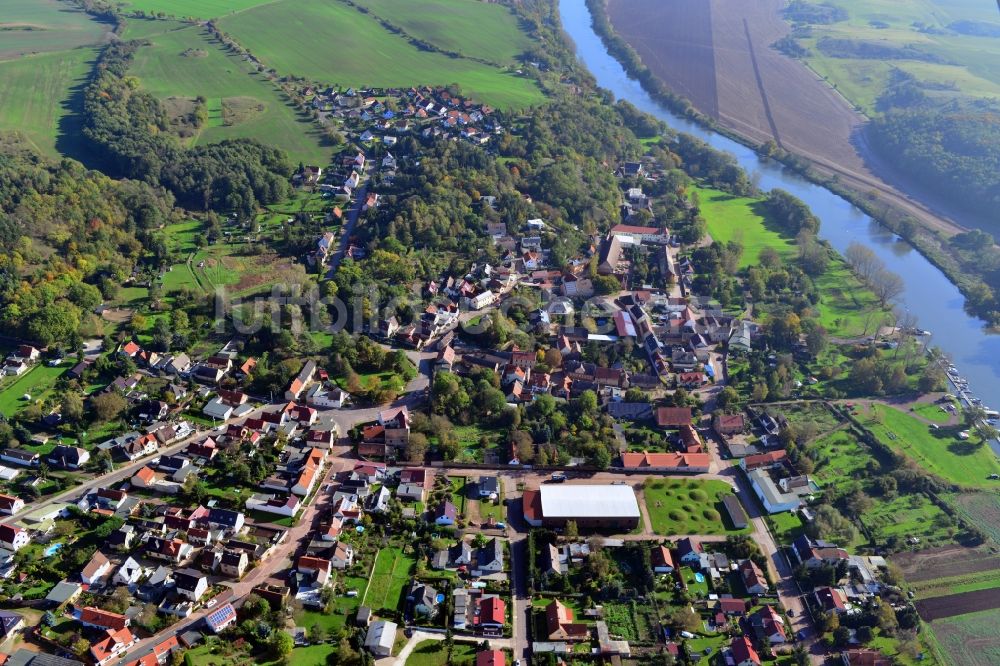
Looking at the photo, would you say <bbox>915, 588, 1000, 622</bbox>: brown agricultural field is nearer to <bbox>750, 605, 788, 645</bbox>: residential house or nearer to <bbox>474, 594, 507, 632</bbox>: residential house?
<bbox>750, 605, 788, 645</bbox>: residential house

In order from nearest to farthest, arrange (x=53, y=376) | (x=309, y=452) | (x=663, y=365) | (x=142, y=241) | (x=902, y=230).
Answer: (x=309, y=452)
(x=53, y=376)
(x=663, y=365)
(x=142, y=241)
(x=902, y=230)

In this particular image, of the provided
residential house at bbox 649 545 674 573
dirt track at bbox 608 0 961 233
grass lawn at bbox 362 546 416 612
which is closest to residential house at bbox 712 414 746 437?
residential house at bbox 649 545 674 573

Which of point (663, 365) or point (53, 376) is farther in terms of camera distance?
point (663, 365)

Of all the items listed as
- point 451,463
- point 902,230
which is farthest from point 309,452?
point 902,230

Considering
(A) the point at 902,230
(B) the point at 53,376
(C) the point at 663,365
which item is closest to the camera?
(B) the point at 53,376

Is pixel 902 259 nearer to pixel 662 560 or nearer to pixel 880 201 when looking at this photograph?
pixel 880 201

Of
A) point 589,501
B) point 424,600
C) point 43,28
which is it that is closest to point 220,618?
point 424,600

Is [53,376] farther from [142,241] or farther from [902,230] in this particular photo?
[902,230]
